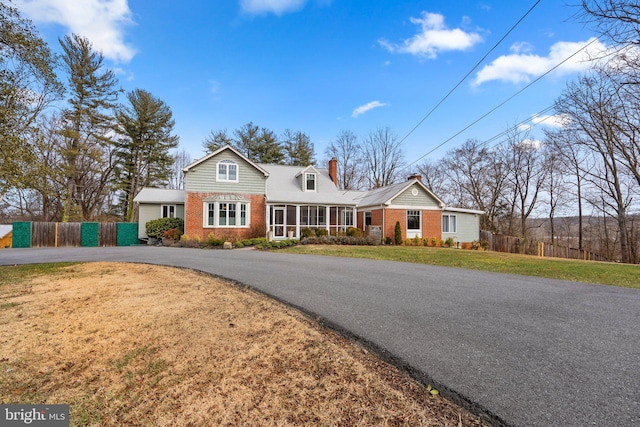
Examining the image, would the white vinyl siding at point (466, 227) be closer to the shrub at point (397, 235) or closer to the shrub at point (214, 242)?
the shrub at point (397, 235)

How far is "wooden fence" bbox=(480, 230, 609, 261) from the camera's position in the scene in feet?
70.7

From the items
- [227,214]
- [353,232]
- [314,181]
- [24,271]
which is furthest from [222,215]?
[24,271]

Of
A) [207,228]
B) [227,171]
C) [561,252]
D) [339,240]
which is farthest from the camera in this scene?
[561,252]

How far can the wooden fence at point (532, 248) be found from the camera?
21.6 meters

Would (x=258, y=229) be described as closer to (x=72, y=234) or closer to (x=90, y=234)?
(x=90, y=234)

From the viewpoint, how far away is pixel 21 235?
19562 mm

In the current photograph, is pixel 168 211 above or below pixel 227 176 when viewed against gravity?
below

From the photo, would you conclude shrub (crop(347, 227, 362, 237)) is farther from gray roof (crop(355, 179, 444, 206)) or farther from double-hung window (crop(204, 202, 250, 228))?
double-hung window (crop(204, 202, 250, 228))

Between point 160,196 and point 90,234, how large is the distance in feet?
17.1

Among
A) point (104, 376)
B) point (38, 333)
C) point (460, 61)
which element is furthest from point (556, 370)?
point (460, 61)

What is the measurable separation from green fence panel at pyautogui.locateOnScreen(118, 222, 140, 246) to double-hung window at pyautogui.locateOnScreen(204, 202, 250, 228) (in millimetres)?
6513

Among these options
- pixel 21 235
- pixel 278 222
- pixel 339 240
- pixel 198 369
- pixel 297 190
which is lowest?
pixel 198 369

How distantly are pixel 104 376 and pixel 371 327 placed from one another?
3222mm

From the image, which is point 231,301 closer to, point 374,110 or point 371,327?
point 371,327
